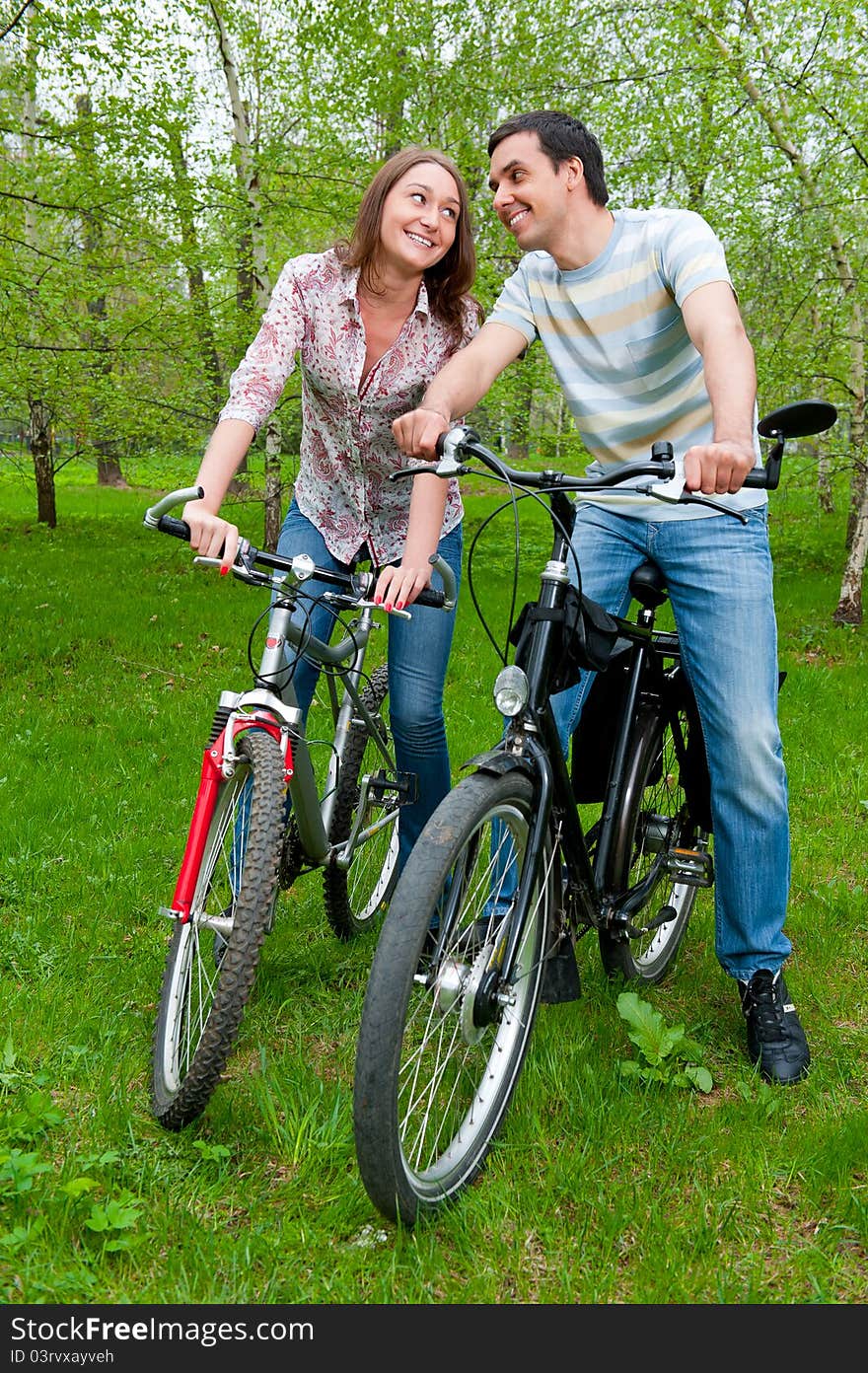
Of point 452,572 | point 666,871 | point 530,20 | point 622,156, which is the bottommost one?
point 666,871

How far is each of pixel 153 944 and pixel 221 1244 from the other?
1504mm

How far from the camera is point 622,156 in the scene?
10688 millimetres

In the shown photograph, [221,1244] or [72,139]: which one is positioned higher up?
[72,139]

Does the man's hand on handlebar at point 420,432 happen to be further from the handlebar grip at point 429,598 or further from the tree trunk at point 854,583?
the tree trunk at point 854,583

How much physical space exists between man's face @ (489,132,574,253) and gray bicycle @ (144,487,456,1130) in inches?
35.7

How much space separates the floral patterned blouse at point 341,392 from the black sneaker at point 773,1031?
1.63m

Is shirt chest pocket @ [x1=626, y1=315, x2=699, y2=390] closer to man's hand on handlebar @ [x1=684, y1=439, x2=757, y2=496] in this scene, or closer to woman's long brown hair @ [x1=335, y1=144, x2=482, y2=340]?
woman's long brown hair @ [x1=335, y1=144, x2=482, y2=340]

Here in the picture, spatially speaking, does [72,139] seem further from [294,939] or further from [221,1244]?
[221,1244]

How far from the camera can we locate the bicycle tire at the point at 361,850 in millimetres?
3439

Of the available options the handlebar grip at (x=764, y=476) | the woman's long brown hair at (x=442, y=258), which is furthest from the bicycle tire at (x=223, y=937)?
the woman's long brown hair at (x=442, y=258)

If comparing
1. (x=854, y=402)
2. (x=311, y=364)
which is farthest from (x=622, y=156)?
(x=311, y=364)

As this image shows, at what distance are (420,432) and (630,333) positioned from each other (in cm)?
72

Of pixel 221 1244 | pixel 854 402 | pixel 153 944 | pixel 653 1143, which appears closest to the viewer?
pixel 221 1244

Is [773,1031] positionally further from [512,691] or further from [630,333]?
[630,333]
